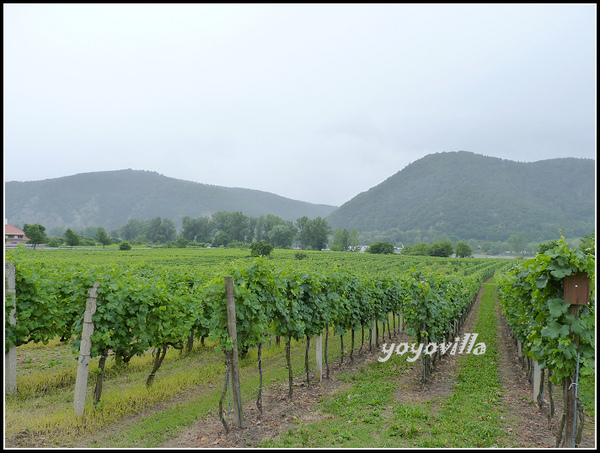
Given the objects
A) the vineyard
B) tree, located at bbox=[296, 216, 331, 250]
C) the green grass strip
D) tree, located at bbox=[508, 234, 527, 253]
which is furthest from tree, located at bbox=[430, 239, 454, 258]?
the green grass strip

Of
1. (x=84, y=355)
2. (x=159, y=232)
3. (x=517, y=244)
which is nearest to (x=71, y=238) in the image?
(x=159, y=232)

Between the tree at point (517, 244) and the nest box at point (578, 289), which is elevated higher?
the tree at point (517, 244)

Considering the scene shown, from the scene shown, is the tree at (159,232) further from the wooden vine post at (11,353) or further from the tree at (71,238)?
the wooden vine post at (11,353)

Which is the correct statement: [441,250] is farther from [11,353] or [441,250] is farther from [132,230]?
[132,230]

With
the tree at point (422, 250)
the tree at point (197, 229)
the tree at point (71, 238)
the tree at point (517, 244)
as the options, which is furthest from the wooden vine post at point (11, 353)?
the tree at point (517, 244)

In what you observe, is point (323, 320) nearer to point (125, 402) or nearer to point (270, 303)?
point (270, 303)

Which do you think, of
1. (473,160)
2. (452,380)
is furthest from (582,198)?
(452,380)
